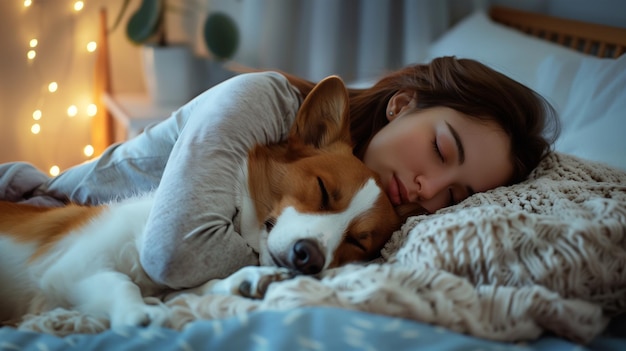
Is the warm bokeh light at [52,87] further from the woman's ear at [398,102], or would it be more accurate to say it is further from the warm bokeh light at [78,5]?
the woman's ear at [398,102]

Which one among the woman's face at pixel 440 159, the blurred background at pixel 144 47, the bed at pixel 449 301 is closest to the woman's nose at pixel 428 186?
the woman's face at pixel 440 159

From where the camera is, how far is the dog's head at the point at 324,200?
1159 millimetres

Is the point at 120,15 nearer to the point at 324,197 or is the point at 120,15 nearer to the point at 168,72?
the point at 168,72

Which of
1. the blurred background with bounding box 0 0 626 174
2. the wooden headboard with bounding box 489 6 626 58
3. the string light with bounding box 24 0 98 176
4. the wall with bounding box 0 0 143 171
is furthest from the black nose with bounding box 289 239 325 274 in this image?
the wall with bounding box 0 0 143 171

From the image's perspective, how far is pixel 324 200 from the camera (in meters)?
1.26

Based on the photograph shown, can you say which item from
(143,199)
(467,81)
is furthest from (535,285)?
(143,199)

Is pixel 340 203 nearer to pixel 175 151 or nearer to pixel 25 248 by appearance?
pixel 175 151

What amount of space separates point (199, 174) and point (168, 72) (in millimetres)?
1985

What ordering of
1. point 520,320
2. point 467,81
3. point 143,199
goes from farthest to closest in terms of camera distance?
point 467,81 → point 143,199 → point 520,320

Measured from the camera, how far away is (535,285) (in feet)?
3.08

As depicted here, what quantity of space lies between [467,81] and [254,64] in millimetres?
1975

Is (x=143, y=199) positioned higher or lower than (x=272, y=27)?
lower

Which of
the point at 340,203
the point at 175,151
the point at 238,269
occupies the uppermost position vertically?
the point at 175,151

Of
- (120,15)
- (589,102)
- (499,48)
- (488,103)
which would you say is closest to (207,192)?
(488,103)
